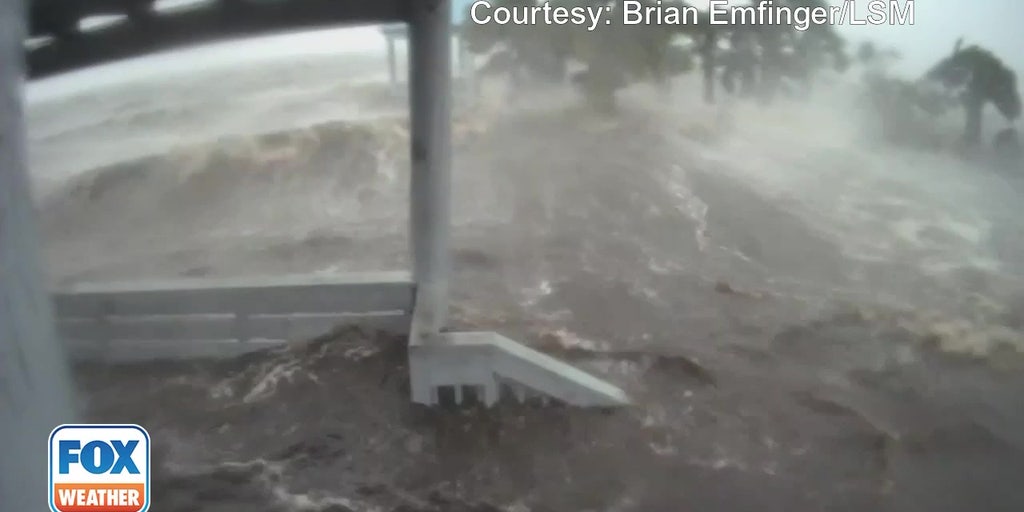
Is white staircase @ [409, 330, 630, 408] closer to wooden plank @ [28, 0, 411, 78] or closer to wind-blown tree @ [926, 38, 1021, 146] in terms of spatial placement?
wooden plank @ [28, 0, 411, 78]

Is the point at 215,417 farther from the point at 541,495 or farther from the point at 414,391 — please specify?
the point at 541,495

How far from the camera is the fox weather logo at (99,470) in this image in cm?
143

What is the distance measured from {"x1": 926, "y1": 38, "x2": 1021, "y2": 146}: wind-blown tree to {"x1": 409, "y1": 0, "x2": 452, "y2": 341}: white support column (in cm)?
280

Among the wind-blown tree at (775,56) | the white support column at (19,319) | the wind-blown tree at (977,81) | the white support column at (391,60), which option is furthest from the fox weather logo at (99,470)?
the wind-blown tree at (977,81)

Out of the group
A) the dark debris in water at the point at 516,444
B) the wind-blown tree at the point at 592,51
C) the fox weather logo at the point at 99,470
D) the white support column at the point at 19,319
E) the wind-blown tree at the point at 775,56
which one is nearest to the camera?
the white support column at the point at 19,319

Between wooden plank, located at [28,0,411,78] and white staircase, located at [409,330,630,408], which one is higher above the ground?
wooden plank, located at [28,0,411,78]

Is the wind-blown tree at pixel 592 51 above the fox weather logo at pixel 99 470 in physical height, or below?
above

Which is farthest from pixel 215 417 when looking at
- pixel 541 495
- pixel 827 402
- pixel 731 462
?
pixel 827 402

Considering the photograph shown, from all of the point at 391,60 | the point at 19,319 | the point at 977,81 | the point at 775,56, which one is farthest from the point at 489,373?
the point at 977,81

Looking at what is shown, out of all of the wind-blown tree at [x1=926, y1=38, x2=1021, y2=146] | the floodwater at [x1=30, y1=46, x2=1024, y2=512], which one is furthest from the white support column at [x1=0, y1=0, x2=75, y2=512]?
the wind-blown tree at [x1=926, y1=38, x2=1021, y2=146]

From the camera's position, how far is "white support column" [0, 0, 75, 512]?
1092 mm

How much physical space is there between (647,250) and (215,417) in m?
2.52

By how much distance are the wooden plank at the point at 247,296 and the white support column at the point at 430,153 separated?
13cm

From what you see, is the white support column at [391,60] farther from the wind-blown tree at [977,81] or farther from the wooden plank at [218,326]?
the wind-blown tree at [977,81]
